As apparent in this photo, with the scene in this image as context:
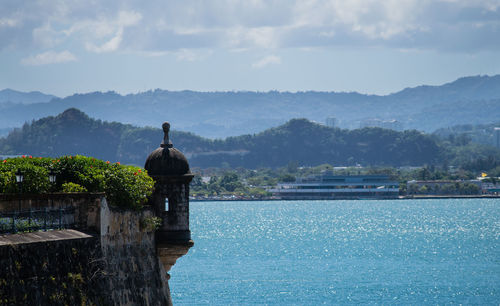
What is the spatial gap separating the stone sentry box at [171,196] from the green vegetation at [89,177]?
1.05 meters

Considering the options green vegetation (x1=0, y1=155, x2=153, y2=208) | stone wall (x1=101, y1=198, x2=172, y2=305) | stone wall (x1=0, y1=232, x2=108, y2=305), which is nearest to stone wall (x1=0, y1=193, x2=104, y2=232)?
stone wall (x1=101, y1=198, x2=172, y2=305)

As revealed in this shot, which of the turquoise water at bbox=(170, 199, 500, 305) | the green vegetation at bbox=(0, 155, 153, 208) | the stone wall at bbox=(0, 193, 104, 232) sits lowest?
the turquoise water at bbox=(170, 199, 500, 305)

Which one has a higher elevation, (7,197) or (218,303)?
(7,197)

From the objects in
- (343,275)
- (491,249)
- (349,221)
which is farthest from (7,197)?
(349,221)

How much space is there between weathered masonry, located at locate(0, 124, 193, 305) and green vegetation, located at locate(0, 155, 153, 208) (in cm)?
43

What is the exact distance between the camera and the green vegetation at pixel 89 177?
19.4 m

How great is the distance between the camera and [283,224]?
16900cm

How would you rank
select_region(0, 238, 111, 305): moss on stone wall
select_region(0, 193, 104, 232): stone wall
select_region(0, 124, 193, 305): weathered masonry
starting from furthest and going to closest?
1. select_region(0, 193, 104, 232): stone wall
2. select_region(0, 124, 193, 305): weathered masonry
3. select_region(0, 238, 111, 305): moss on stone wall

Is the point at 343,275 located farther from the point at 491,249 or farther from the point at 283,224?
the point at 283,224

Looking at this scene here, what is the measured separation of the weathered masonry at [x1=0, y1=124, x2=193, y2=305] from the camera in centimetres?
1527

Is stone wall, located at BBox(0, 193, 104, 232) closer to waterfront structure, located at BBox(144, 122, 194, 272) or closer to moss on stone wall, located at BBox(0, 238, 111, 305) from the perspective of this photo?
moss on stone wall, located at BBox(0, 238, 111, 305)

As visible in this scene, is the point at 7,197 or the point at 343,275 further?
the point at 343,275

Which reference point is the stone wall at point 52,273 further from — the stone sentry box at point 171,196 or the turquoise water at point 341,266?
the turquoise water at point 341,266

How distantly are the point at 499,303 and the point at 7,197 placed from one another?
4946 centimetres
